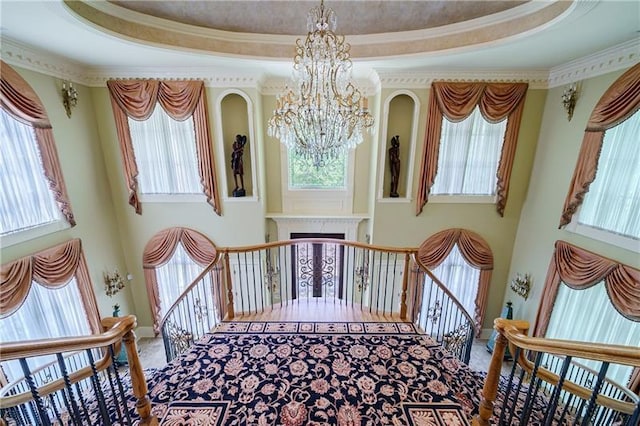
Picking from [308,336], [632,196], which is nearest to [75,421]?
[308,336]

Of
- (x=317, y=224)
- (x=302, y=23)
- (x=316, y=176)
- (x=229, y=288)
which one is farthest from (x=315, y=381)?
(x=302, y=23)

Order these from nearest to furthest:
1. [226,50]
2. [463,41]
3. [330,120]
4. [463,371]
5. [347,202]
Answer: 1. [330,120]
2. [463,371]
3. [463,41]
4. [226,50]
5. [347,202]

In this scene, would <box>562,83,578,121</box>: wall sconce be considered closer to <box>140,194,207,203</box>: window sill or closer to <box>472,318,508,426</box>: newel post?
<box>472,318,508,426</box>: newel post

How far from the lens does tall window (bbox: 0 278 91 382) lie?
3580mm

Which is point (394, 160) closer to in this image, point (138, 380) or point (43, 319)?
point (138, 380)

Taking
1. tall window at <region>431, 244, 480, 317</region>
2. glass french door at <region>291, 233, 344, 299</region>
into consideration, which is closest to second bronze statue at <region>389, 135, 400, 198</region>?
glass french door at <region>291, 233, 344, 299</region>

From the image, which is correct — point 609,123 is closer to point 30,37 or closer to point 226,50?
point 226,50

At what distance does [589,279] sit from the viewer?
3.85 metres

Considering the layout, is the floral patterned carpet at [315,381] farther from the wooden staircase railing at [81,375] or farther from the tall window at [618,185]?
the tall window at [618,185]

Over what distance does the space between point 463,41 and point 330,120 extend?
289 cm

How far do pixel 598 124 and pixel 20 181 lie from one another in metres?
8.14

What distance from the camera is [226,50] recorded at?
13.8 feet

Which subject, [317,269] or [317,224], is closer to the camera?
[317,269]

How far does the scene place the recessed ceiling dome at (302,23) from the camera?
337cm
